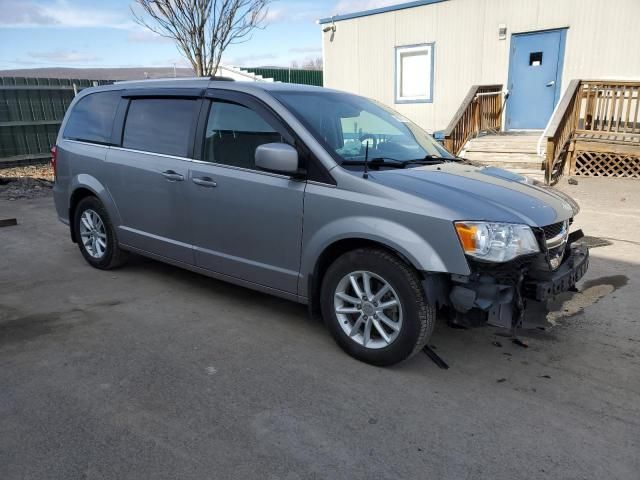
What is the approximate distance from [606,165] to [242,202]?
9454 mm

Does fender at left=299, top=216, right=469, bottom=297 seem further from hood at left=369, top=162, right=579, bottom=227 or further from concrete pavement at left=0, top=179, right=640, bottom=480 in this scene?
concrete pavement at left=0, top=179, right=640, bottom=480

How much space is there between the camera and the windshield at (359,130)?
370 cm

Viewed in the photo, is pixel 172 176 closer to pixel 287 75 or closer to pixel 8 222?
pixel 8 222

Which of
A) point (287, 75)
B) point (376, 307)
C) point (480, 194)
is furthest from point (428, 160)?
point (287, 75)

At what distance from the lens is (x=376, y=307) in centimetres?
332

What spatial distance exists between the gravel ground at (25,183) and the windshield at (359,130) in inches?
320

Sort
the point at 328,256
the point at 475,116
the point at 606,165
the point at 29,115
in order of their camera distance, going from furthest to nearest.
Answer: the point at 29,115, the point at 475,116, the point at 606,165, the point at 328,256

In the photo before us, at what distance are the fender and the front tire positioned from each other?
4.5 inches

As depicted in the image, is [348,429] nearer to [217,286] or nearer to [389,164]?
[389,164]

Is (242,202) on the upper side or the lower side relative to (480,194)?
lower

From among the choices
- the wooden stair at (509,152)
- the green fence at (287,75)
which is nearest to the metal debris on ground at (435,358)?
the wooden stair at (509,152)

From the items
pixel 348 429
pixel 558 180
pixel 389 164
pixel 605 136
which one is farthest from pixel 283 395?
pixel 605 136

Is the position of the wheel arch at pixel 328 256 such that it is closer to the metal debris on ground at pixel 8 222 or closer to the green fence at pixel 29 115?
the metal debris on ground at pixel 8 222

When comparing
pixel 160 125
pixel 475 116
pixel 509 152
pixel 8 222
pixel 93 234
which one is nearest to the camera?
pixel 160 125
